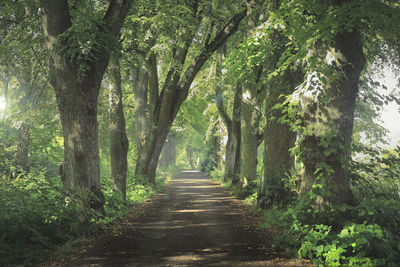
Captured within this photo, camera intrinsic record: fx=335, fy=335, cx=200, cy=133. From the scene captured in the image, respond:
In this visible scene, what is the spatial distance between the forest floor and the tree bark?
5.63 meters

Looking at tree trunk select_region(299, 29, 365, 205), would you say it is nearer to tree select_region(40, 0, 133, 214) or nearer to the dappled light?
the dappled light

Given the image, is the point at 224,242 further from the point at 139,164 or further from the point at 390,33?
the point at 139,164

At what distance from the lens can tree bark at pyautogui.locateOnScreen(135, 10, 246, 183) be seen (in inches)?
582

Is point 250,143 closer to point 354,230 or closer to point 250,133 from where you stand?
point 250,133

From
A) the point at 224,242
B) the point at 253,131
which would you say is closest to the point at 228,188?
the point at 253,131

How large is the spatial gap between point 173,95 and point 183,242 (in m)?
9.30

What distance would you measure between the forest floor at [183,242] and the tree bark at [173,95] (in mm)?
5631

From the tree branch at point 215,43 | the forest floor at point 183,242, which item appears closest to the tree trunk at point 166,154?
the tree branch at point 215,43

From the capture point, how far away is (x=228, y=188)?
18.8 m

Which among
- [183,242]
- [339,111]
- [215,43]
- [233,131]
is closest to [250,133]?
[215,43]

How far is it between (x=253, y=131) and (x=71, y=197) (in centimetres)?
955

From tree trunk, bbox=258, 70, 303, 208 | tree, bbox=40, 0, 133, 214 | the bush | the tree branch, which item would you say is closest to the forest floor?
the bush

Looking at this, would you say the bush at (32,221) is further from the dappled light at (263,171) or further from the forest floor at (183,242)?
the forest floor at (183,242)

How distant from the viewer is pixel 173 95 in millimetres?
15445
